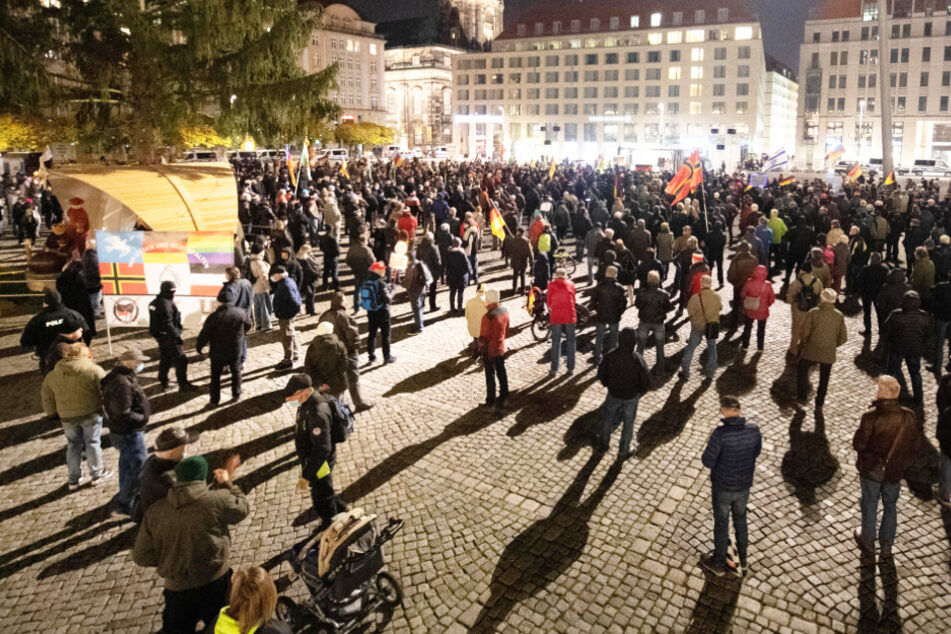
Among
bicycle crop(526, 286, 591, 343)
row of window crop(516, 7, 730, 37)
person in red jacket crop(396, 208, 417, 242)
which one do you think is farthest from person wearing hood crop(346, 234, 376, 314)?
row of window crop(516, 7, 730, 37)

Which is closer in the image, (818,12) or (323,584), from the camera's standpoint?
(323,584)

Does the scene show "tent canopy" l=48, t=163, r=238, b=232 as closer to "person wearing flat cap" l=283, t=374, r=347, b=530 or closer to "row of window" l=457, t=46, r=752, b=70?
"person wearing flat cap" l=283, t=374, r=347, b=530

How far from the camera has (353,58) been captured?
98.8m

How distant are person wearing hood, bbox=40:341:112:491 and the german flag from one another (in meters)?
3.77

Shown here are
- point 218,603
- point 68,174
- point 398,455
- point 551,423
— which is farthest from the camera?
point 68,174

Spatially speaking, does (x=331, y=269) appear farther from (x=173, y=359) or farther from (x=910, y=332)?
(x=910, y=332)

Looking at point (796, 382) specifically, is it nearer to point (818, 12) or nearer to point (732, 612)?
point (732, 612)

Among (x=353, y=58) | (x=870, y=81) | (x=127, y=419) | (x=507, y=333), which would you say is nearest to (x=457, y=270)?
(x=507, y=333)

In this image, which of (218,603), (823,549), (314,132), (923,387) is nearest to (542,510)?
(823,549)

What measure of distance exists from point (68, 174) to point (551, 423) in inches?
456

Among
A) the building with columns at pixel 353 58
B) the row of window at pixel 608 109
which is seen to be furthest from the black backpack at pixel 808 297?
the building with columns at pixel 353 58

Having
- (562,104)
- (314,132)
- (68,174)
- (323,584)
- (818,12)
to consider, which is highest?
(818,12)

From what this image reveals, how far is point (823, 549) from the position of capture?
6.45 metres

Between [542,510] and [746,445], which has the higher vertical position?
[746,445]
